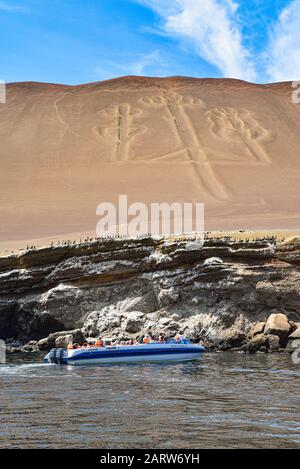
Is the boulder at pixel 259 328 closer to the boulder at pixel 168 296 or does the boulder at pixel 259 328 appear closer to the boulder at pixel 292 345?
the boulder at pixel 292 345

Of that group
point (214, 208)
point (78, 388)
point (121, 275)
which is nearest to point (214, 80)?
point (214, 208)

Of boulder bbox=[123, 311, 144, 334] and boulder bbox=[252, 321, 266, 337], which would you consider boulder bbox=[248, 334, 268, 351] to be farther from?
boulder bbox=[123, 311, 144, 334]

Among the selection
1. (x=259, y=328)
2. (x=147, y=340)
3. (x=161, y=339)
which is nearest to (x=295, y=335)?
(x=259, y=328)

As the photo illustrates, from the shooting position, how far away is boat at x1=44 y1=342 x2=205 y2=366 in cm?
3170

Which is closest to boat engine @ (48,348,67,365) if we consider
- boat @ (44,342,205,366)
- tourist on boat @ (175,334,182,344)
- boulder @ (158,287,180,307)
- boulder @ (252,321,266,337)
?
boat @ (44,342,205,366)

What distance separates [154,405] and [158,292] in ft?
57.5

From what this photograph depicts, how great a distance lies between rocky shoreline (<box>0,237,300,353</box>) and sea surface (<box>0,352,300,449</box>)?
4.94 m

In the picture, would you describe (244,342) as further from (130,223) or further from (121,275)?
(130,223)

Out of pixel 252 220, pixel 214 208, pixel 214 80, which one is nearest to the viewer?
pixel 252 220

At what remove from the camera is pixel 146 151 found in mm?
84375

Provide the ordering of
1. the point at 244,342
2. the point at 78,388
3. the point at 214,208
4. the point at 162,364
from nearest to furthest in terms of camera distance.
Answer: the point at 78,388, the point at 162,364, the point at 244,342, the point at 214,208

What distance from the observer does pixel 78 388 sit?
78.8 ft

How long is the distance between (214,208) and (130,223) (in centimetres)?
905

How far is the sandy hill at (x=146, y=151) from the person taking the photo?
2623 inches
